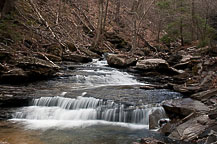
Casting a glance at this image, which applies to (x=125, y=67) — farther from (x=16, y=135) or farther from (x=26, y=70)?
(x=16, y=135)

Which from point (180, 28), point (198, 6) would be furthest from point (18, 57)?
point (198, 6)

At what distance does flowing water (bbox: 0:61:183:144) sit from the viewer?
6461 mm

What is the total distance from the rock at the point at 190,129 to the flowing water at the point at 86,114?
1.38 feet

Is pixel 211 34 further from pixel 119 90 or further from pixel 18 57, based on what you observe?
pixel 18 57

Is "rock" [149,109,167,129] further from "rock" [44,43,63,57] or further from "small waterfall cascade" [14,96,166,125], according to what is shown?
"rock" [44,43,63,57]

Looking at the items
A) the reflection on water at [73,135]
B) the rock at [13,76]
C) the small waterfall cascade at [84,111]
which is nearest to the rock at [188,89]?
the small waterfall cascade at [84,111]

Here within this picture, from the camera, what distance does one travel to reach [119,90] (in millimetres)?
10148

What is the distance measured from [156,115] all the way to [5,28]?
21.7 feet

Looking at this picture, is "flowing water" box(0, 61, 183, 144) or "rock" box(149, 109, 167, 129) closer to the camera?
"flowing water" box(0, 61, 183, 144)

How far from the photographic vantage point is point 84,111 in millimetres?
8062

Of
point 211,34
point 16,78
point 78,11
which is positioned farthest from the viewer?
point 78,11

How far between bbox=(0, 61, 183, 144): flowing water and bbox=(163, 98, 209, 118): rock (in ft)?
0.91

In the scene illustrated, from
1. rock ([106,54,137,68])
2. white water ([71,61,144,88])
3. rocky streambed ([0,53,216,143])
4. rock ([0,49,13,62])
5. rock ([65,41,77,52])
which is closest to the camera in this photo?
rocky streambed ([0,53,216,143])

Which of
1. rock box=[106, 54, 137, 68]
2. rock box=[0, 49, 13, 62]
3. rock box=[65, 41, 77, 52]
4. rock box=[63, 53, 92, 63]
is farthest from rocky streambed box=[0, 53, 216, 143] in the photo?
rock box=[65, 41, 77, 52]
